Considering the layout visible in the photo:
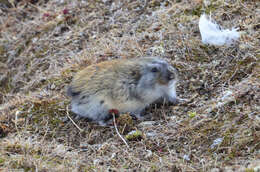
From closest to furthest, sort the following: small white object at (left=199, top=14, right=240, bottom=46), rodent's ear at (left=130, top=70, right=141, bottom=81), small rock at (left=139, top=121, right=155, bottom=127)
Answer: small rock at (left=139, top=121, right=155, bottom=127)
rodent's ear at (left=130, top=70, right=141, bottom=81)
small white object at (left=199, top=14, right=240, bottom=46)

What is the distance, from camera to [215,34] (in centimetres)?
582

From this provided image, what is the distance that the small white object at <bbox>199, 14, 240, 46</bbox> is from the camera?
5730 millimetres

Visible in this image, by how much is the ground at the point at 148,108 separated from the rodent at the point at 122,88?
0.19 metres

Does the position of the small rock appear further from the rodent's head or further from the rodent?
the rodent's head

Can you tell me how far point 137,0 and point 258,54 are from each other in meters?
3.00

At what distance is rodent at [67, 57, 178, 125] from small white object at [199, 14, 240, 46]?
0.95m

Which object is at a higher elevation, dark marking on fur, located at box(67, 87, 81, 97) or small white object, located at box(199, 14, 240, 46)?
small white object, located at box(199, 14, 240, 46)

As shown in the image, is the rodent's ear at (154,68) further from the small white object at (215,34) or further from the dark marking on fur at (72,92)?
the small white object at (215,34)

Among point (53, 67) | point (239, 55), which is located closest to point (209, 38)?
point (239, 55)

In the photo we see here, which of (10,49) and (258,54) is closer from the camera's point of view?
(258,54)

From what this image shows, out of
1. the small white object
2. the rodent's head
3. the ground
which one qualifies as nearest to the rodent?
the rodent's head

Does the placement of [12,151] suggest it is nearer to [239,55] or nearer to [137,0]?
[239,55]

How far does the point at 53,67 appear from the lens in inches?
267

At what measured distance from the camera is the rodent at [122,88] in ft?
16.9
